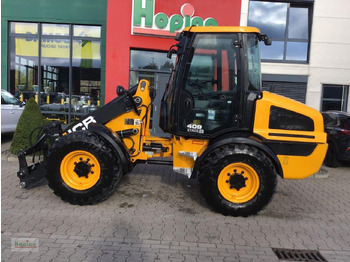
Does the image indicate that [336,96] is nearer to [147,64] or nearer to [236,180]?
[147,64]

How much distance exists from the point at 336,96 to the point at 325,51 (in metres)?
1.72

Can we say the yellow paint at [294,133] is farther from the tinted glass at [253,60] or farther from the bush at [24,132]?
the bush at [24,132]

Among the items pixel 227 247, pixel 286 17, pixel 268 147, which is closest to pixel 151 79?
pixel 286 17

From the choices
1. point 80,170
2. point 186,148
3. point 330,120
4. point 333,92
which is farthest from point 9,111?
point 333,92

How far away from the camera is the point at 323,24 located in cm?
1074

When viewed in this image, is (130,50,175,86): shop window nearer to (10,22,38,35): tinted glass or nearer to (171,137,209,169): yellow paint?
(10,22,38,35): tinted glass

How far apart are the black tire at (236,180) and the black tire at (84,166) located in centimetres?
137

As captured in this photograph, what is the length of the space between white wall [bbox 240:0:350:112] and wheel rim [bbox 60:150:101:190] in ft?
27.5

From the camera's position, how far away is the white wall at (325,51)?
10.7m

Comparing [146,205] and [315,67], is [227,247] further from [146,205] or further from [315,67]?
[315,67]

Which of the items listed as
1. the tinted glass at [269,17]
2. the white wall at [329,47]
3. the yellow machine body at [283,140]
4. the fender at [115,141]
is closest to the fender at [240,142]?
the yellow machine body at [283,140]

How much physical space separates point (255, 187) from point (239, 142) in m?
0.70

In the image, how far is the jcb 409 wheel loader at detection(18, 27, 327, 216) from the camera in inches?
166

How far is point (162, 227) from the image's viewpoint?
3.97 m
